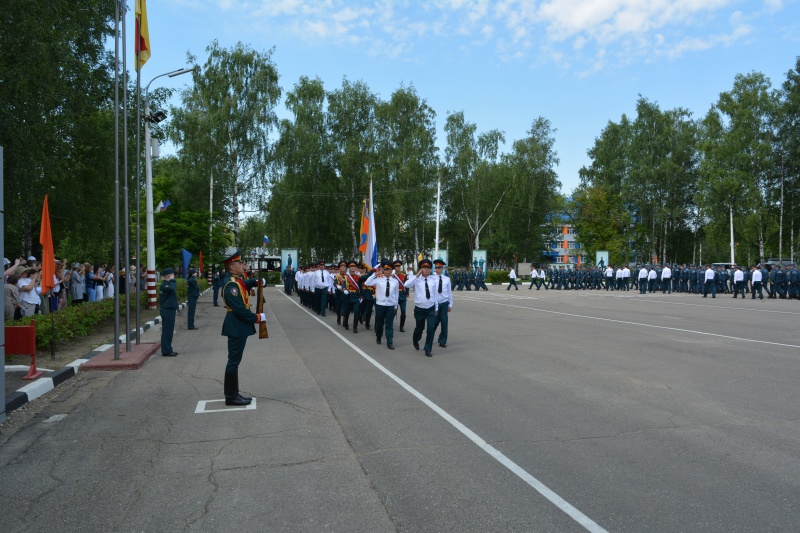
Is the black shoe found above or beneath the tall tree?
beneath

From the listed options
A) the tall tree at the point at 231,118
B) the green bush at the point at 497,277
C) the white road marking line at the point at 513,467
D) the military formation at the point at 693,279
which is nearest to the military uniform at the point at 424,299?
the white road marking line at the point at 513,467

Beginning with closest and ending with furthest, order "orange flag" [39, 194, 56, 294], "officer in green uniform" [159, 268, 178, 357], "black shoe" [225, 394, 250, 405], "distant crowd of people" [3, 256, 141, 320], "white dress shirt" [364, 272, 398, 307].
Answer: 1. "black shoe" [225, 394, 250, 405]
2. "orange flag" [39, 194, 56, 294]
3. "officer in green uniform" [159, 268, 178, 357]
4. "distant crowd of people" [3, 256, 141, 320]
5. "white dress shirt" [364, 272, 398, 307]

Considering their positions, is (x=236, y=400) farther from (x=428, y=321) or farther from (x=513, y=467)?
(x=428, y=321)

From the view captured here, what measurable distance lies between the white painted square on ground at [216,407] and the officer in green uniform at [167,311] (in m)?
5.05

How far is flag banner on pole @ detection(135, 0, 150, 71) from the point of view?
48.4 feet

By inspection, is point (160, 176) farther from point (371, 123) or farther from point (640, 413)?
point (640, 413)

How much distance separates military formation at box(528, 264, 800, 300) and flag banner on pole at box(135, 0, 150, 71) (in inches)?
1101

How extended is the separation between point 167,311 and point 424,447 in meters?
8.55

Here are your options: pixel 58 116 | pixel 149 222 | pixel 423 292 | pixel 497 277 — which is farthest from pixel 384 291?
pixel 497 277

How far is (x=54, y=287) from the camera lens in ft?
A: 51.4

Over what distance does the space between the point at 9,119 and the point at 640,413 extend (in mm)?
20032

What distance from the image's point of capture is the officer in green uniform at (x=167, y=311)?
41.6ft

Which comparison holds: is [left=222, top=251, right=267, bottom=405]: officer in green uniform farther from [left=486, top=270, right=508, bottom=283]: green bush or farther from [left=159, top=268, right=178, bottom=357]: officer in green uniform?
[left=486, top=270, right=508, bottom=283]: green bush

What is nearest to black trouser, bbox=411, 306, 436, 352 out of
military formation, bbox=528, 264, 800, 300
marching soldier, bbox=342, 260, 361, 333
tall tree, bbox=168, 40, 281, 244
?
marching soldier, bbox=342, 260, 361, 333
